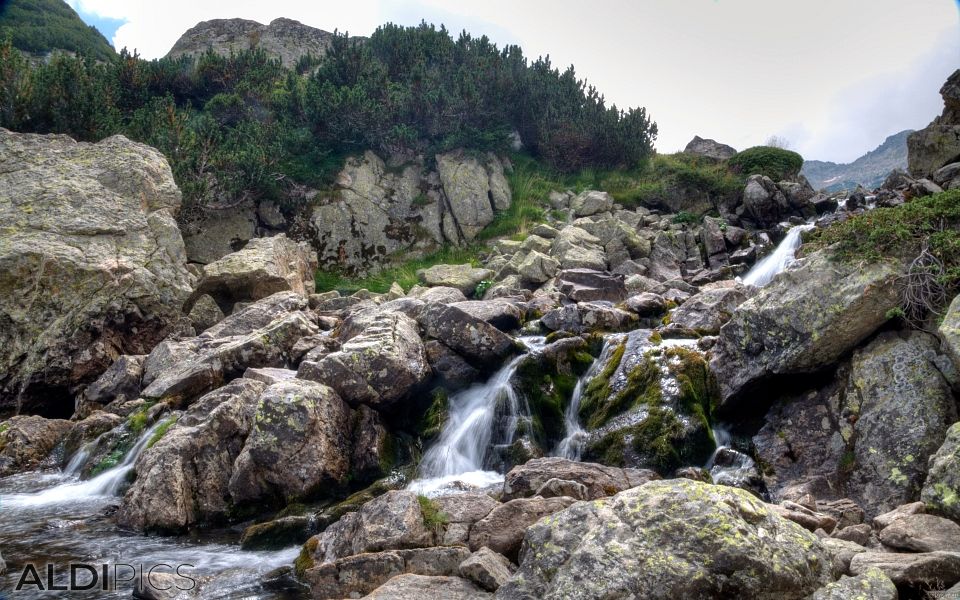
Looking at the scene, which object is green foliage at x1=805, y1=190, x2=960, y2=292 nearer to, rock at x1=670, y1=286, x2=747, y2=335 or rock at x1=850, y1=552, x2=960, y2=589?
rock at x1=670, y1=286, x2=747, y2=335

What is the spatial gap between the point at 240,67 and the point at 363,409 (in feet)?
88.6

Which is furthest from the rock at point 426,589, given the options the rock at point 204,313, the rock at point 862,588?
the rock at point 204,313

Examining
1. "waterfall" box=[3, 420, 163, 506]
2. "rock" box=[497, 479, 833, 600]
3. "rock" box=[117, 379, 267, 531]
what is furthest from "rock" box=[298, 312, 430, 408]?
"rock" box=[497, 479, 833, 600]

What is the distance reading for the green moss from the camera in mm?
6098

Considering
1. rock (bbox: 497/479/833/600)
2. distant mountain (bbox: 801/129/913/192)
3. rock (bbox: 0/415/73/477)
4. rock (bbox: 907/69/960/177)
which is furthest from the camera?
distant mountain (bbox: 801/129/913/192)

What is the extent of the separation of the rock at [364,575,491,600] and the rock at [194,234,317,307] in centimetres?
1427

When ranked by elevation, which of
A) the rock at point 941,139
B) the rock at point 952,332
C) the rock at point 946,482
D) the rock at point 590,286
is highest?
the rock at point 941,139

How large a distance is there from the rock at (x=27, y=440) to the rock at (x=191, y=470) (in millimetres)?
3564

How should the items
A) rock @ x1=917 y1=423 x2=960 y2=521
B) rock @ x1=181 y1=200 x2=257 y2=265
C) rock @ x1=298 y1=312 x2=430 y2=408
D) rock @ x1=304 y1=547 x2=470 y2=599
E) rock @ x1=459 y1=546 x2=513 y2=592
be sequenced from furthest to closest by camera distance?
1. rock @ x1=181 y1=200 x2=257 y2=265
2. rock @ x1=298 y1=312 x2=430 y2=408
3. rock @ x1=304 y1=547 x2=470 y2=599
4. rock @ x1=917 y1=423 x2=960 y2=521
5. rock @ x1=459 y1=546 x2=513 y2=592

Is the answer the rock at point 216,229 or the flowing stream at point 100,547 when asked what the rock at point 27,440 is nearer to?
the flowing stream at point 100,547

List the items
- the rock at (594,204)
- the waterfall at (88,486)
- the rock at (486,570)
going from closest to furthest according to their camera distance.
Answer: the rock at (486,570)
the waterfall at (88,486)
the rock at (594,204)

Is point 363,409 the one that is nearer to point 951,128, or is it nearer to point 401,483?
point 401,483

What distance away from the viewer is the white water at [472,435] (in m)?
8.71

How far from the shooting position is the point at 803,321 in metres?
7.70
